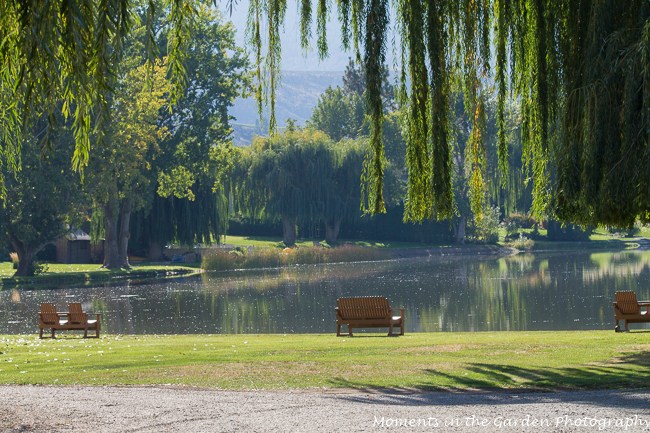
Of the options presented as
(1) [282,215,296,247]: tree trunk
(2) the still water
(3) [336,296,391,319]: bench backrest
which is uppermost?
(1) [282,215,296,247]: tree trunk

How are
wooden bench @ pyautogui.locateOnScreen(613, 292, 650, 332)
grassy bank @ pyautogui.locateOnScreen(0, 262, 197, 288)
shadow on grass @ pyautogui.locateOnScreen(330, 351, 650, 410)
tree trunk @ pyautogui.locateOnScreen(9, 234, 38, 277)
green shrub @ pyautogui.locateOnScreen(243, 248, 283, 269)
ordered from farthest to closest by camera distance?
green shrub @ pyautogui.locateOnScreen(243, 248, 283, 269), tree trunk @ pyautogui.locateOnScreen(9, 234, 38, 277), grassy bank @ pyautogui.locateOnScreen(0, 262, 197, 288), wooden bench @ pyautogui.locateOnScreen(613, 292, 650, 332), shadow on grass @ pyautogui.locateOnScreen(330, 351, 650, 410)

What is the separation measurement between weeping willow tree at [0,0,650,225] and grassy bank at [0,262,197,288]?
114 feet

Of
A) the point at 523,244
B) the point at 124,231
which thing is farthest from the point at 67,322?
the point at 523,244

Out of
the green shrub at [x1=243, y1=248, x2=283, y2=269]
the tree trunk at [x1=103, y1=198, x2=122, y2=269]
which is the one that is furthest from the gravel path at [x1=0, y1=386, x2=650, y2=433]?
the green shrub at [x1=243, y1=248, x2=283, y2=269]

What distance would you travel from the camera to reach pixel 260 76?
560 inches

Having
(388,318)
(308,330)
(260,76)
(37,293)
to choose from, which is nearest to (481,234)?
(37,293)

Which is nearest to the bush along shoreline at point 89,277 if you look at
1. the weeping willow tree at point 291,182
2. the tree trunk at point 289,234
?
the weeping willow tree at point 291,182

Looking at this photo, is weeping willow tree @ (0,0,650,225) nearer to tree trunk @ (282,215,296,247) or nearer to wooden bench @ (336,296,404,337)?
wooden bench @ (336,296,404,337)

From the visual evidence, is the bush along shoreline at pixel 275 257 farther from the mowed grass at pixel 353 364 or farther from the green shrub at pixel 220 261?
the mowed grass at pixel 353 364

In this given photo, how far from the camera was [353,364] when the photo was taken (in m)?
14.0

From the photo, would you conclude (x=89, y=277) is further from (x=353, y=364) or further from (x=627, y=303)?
(x=353, y=364)

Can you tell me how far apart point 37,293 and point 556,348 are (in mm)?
30900

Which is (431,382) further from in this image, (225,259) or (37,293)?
(225,259)

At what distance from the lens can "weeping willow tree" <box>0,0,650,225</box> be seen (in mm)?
12688
